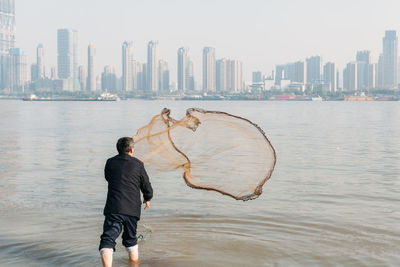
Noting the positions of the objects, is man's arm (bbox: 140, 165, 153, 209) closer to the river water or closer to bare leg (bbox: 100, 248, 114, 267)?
bare leg (bbox: 100, 248, 114, 267)

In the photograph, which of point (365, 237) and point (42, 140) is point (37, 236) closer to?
point (365, 237)

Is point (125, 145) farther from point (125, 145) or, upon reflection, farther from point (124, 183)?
point (124, 183)

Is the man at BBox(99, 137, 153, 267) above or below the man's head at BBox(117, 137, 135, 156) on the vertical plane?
below

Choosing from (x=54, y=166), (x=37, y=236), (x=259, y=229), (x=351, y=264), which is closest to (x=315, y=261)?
(x=351, y=264)

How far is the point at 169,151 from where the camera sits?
329 inches

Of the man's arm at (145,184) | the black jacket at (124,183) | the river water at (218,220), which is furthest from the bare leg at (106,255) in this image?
the river water at (218,220)

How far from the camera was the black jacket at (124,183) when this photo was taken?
6.29m

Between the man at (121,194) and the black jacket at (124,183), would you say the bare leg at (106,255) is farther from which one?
the black jacket at (124,183)

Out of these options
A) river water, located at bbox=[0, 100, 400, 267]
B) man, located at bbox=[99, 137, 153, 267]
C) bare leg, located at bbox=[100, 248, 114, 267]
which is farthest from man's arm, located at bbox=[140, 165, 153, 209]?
river water, located at bbox=[0, 100, 400, 267]

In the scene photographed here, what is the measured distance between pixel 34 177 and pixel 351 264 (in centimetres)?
1037

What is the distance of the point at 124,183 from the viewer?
20.6 ft

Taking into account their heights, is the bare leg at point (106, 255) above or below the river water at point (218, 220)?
above

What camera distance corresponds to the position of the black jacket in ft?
20.6

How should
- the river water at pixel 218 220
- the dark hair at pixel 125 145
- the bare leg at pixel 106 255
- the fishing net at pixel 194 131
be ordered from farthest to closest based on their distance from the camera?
the river water at pixel 218 220 → the fishing net at pixel 194 131 → the dark hair at pixel 125 145 → the bare leg at pixel 106 255
